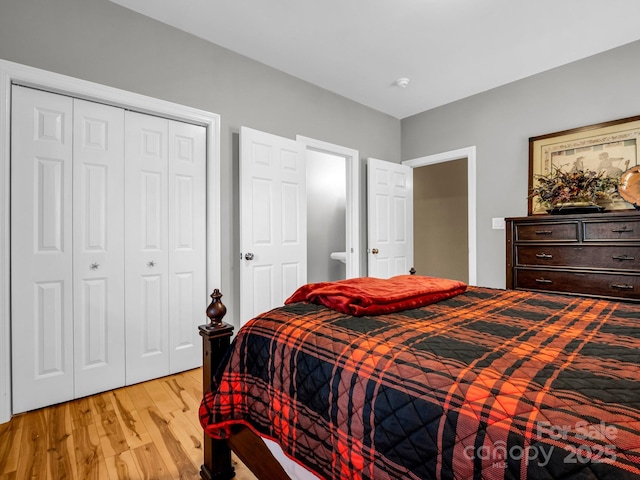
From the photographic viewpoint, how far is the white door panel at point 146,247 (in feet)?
8.05

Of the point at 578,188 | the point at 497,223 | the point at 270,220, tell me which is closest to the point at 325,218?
the point at 270,220

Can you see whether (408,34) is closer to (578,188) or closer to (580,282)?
(578,188)

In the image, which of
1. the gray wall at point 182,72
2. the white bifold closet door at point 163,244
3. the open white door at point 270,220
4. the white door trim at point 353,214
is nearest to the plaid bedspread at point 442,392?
the white bifold closet door at point 163,244

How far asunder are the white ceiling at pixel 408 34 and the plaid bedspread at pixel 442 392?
2222 millimetres

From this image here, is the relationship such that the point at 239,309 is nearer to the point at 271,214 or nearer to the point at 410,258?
the point at 271,214

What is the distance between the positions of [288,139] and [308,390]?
2.67 metres

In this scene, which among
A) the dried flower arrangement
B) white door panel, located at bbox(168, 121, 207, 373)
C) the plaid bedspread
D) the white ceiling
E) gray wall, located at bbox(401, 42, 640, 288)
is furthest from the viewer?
gray wall, located at bbox(401, 42, 640, 288)

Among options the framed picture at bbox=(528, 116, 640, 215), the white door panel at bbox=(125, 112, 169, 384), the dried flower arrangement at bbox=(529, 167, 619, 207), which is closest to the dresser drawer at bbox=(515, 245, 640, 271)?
the dried flower arrangement at bbox=(529, 167, 619, 207)

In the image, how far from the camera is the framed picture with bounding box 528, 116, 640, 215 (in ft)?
9.27

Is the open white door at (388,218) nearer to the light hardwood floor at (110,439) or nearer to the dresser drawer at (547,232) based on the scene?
the dresser drawer at (547,232)

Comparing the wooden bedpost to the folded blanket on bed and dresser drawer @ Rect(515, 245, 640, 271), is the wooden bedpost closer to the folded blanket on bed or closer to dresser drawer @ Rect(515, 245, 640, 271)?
the folded blanket on bed

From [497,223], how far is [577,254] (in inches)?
40.2

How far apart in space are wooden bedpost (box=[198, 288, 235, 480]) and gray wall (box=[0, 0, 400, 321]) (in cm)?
150

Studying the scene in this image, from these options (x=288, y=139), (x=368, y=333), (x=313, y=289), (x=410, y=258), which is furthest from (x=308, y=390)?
(x=410, y=258)
